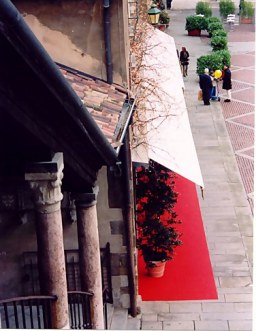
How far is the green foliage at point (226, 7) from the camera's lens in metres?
30.0

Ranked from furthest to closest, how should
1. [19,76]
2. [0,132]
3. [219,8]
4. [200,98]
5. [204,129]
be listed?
1. [219,8]
2. [200,98]
3. [204,129]
4. [0,132]
5. [19,76]

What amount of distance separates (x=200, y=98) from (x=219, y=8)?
1260cm

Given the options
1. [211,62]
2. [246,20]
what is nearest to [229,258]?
[211,62]

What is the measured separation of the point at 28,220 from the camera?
29.4ft

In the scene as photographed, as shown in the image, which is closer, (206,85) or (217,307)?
(217,307)

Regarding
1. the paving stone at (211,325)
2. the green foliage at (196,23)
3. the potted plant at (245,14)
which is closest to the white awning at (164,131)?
the paving stone at (211,325)

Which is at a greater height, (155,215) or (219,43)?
(219,43)

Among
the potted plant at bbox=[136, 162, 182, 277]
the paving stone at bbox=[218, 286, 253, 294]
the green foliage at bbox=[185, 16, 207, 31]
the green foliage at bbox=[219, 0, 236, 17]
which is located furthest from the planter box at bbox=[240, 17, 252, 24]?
the paving stone at bbox=[218, 286, 253, 294]

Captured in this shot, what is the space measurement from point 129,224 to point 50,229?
3.70 meters

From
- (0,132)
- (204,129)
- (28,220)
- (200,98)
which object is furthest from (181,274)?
(200,98)

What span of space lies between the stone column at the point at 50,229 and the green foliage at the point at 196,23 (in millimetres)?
23812

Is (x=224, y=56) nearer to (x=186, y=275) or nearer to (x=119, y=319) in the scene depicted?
(x=186, y=275)

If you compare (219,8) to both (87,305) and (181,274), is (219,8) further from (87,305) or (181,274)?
(87,305)

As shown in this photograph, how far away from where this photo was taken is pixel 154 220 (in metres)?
10.5
